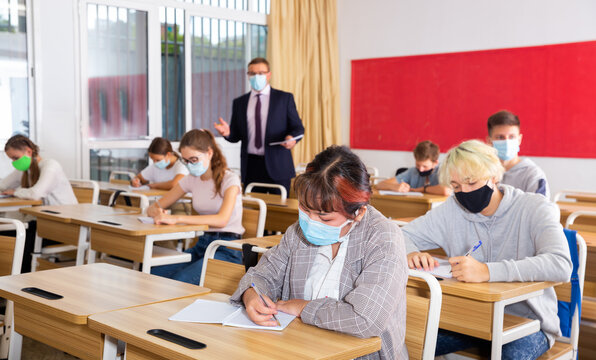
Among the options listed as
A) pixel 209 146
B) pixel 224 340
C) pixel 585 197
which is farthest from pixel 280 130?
pixel 224 340

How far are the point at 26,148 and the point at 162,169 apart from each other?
4.01 ft

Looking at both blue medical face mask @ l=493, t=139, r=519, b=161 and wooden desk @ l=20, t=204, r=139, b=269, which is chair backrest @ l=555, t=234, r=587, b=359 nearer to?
blue medical face mask @ l=493, t=139, r=519, b=161

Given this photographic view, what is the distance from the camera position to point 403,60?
7523 mm

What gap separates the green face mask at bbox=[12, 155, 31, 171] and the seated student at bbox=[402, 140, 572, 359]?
3.12 meters

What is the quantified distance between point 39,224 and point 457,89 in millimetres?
4791

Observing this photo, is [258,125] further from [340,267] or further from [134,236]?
[340,267]

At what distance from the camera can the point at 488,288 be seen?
201cm

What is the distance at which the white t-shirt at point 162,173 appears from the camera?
5402 mm

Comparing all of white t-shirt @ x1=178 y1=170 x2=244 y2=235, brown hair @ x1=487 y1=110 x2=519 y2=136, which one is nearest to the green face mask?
white t-shirt @ x1=178 y1=170 x2=244 y2=235

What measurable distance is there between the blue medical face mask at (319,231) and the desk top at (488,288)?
0.45m

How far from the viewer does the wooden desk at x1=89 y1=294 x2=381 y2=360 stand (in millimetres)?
1410

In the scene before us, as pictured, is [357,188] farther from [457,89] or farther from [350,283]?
[457,89]

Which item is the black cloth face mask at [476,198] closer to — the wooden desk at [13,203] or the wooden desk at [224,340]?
the wooden desk at [224,340]

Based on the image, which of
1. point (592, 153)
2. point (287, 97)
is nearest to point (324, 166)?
point (287, 97)
